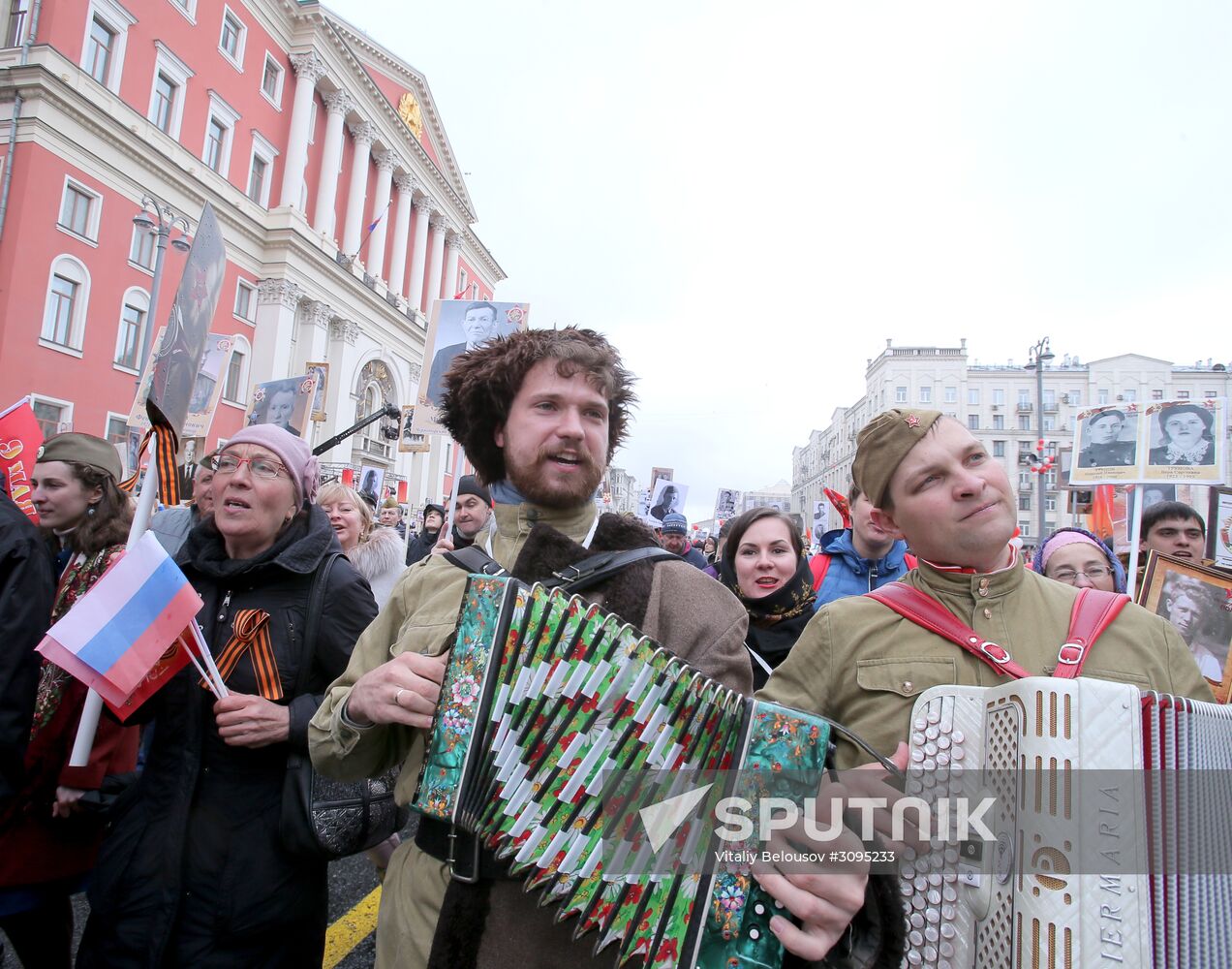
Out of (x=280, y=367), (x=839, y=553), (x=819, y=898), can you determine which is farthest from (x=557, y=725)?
(x=280, y=367)

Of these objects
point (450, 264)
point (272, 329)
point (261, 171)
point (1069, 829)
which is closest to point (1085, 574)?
point (1069, 829)

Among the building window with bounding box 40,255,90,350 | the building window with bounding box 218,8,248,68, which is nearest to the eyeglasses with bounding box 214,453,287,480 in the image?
the building window with bounding box 40,255,90,350

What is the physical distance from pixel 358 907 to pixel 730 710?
339 cm

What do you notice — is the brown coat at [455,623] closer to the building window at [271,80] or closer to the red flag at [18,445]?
the red flag at [18,445]

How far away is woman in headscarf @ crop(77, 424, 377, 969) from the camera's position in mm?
1952

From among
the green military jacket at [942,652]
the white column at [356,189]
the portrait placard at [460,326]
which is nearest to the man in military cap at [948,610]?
the green military jacket at [942,652]

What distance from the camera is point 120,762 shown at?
8.43ft

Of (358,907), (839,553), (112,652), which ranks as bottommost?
(358,907)

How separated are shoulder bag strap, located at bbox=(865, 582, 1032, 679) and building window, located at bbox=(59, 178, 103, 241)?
2441cm

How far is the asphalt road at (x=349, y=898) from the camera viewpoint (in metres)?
3.00

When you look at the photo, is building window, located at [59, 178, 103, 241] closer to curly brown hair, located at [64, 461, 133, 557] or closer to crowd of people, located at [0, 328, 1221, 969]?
curly brown hair, located at [64, 461, 133, 557]

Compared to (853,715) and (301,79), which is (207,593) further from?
(301,79)

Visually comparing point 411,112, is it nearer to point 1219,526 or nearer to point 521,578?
point 1219,526

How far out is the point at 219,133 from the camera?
85.4ft
